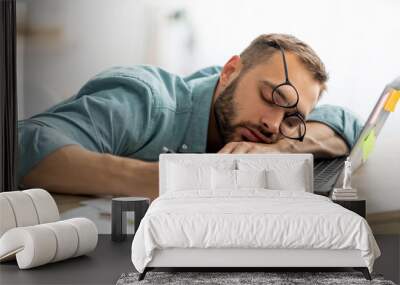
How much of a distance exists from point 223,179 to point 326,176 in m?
1.37

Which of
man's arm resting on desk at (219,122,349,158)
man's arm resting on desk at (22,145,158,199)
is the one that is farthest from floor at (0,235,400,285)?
man's arm resting on desk at (219,122,349,158)

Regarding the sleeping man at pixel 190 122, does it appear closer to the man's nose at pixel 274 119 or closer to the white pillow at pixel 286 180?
the man's nose at pixel 274 119

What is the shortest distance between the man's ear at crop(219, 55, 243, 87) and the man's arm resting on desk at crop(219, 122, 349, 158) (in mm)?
698

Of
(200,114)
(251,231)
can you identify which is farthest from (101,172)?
(251,231)

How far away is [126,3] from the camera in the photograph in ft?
22.6

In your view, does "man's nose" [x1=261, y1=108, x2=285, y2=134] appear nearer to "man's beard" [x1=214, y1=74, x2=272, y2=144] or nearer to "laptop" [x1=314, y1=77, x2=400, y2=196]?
"man's beard" [x1=214, y1=74, x2=272, y2=144]

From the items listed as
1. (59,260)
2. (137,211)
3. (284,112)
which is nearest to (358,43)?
(284,112)

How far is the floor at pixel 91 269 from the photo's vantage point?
15.2ft

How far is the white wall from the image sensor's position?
678 centimetres

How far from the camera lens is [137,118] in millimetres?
6797

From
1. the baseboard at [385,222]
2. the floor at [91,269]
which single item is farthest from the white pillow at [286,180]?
the baseboard at [385,222]

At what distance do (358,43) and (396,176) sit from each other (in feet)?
4.84

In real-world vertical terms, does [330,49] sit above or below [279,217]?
above

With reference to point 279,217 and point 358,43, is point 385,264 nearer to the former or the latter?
point 279,217
